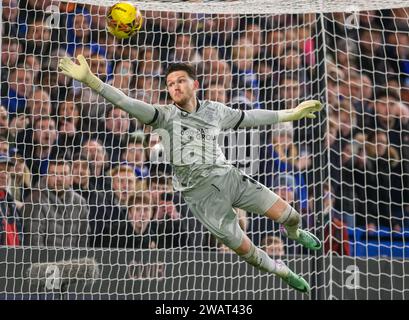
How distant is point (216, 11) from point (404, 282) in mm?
2740

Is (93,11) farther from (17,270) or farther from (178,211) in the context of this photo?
(17,270)

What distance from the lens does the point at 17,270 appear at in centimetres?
752

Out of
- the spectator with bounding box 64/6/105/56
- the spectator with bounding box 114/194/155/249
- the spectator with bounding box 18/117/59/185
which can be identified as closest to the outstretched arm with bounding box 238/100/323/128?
the spectator with bounding box 114/194/155/249

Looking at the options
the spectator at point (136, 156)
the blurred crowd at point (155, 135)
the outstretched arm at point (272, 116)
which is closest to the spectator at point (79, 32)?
the blurred crowd at point (155, 135)

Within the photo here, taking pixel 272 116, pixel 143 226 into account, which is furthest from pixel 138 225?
pixel 272 116

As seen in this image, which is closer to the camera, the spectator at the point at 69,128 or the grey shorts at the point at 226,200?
the grey shorts at the point at 226,200

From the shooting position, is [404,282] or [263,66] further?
[263,66]

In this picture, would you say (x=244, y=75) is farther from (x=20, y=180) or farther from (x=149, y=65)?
(x=20, y=180)

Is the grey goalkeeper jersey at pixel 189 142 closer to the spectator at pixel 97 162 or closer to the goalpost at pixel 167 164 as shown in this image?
the goalpost at pixel 167 164

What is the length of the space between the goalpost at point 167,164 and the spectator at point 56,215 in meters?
0.01

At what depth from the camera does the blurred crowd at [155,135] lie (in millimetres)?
7949

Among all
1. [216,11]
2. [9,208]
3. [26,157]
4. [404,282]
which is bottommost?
[404,282]

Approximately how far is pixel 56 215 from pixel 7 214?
42cm
